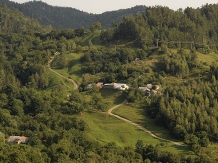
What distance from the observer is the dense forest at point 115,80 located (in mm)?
46688

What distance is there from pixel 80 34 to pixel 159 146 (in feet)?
214

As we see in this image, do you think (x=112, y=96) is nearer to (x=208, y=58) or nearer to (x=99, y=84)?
(x=99, y=84)

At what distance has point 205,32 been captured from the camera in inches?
3871

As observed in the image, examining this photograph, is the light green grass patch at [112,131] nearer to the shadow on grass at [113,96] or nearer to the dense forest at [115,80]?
the dense forest at [115,80]

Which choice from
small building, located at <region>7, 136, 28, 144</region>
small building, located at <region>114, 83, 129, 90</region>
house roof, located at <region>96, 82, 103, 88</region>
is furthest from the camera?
house roof, located at <region>96, 82, 103, 88</region>

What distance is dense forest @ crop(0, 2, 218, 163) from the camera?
1838 inches

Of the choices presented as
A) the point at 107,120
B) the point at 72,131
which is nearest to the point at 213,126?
the point at 107,120

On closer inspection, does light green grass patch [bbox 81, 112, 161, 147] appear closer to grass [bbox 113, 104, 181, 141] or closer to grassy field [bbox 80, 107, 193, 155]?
grassy field [bbox 80, 107, 193, 155]

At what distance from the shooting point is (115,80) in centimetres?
7394

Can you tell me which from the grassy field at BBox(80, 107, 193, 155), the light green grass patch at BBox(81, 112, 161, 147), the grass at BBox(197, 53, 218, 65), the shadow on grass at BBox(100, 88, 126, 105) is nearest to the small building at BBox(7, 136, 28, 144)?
the grassy field at BBox(80, 107, 193, 155)

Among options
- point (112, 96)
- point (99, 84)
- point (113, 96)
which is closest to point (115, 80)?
point (99, 84)

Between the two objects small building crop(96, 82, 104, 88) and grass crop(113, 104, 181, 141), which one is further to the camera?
small building crop(96, 82, 104, 88)

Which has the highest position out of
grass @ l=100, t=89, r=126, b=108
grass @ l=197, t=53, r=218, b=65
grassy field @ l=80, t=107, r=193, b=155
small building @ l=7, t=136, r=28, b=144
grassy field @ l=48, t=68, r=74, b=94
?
grass @ l=197, t=53, r=218, b=65

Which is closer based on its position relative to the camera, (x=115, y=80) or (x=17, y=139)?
(x=17, y=139)
